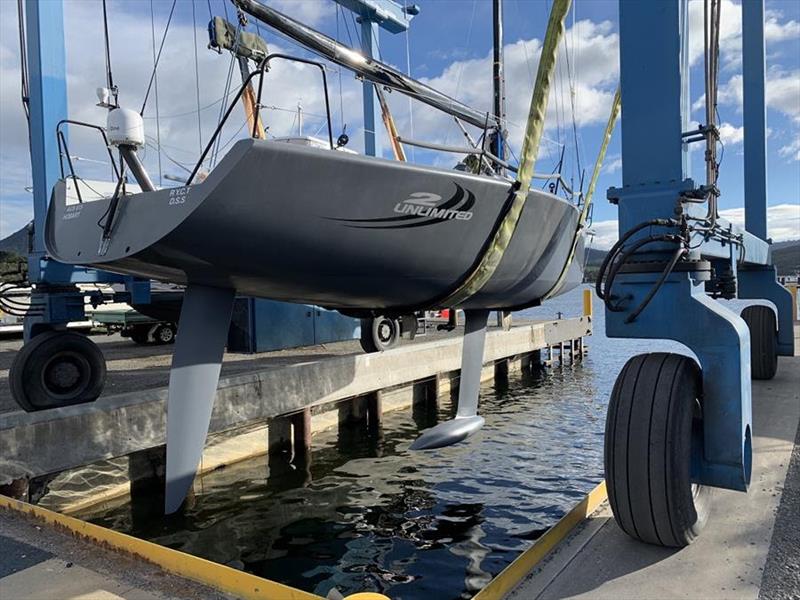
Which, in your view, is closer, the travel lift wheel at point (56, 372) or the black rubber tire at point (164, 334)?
the travel lift wheel at point (56, 372)

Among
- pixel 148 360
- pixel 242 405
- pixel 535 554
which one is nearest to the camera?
pixel 535 554

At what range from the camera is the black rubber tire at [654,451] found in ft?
9.27

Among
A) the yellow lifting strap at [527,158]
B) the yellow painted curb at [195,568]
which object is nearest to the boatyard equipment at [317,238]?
the yellow lifting strap at [527,158]

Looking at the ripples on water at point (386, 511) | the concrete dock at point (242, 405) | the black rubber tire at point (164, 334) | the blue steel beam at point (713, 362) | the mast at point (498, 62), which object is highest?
the mast at point (498, 62)

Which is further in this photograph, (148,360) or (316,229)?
(148,360)

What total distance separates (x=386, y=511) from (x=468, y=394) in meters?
1.79

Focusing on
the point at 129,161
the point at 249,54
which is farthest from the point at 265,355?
the point at 129,161

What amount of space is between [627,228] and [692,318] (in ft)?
2.11

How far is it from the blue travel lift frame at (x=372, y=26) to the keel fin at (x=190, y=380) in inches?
389

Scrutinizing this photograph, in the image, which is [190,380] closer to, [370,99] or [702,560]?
[702,560]

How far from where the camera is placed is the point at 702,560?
2840mm

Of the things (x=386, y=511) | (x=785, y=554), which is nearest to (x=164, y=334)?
(x=386, y=511)

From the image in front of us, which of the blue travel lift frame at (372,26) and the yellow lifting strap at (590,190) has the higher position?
the blue travel lift frame at (372,26)

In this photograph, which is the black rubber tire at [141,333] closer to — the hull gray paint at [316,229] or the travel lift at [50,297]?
the travel lift at [50,297]
